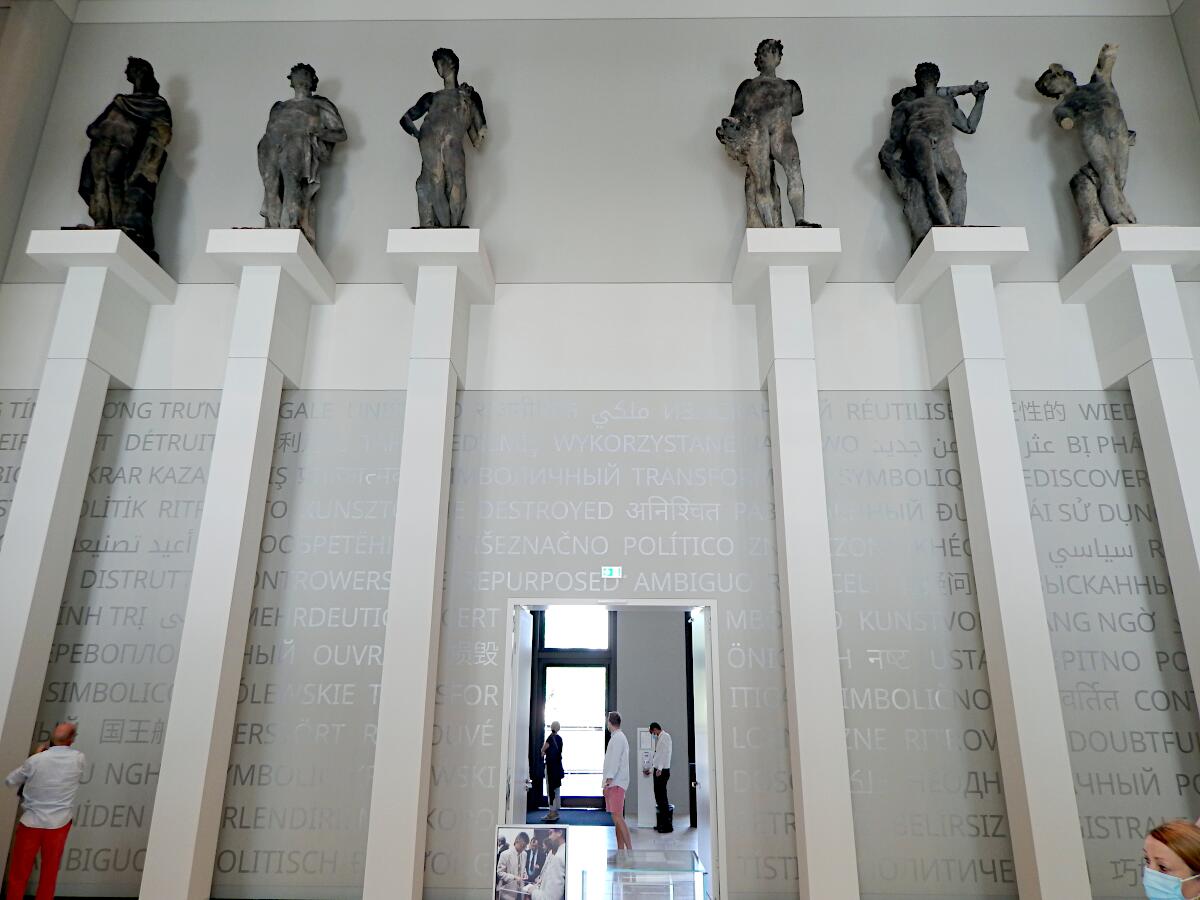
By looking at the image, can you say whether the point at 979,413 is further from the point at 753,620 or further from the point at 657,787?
the point at 657,787

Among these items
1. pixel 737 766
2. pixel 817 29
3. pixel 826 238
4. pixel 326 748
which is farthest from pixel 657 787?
pixel 817 29

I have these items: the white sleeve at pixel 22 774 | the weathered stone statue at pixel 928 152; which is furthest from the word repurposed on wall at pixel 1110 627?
the white sleeve at pixel 22 774

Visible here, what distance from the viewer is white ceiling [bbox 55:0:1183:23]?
6059 mm

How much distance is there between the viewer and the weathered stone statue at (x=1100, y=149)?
5176mm

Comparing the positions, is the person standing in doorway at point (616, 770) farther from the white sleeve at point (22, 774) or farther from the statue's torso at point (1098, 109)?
the statue's torso at point (1098, 109)

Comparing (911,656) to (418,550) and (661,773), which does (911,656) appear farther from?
(661,773)

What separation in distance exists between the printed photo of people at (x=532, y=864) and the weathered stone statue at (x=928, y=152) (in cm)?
460

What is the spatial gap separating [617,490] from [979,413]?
7.94 feet

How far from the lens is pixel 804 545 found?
178 inches

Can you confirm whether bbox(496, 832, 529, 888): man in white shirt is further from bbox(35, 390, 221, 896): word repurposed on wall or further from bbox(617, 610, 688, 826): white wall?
bbox(617, 610, 688, 826): white wall

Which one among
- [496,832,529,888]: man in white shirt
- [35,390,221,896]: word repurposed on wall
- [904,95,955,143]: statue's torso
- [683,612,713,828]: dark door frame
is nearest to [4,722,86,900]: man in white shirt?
[35,390,221,896]: word repurposed on wall

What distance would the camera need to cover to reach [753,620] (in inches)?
187

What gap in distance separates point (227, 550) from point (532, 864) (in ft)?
Answer: 8.63

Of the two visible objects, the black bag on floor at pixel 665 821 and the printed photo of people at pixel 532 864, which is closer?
the printed photo of people at pixel 532 864
